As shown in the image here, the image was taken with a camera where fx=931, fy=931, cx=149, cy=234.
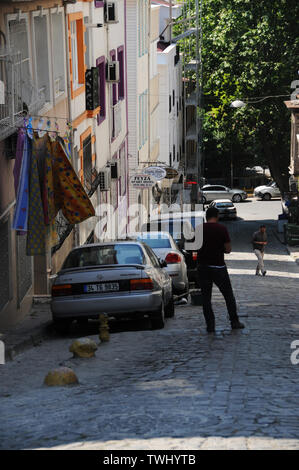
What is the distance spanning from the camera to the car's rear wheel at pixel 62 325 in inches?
509

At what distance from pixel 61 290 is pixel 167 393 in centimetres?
480

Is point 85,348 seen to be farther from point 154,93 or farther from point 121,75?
point 154,93

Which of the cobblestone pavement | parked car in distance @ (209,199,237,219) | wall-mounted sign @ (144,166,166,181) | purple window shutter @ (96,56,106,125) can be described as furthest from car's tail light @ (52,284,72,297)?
parked car in distance @ (209,199,237,219)

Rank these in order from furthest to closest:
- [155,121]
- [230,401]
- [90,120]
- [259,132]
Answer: [259,132] < [155,121] < [90,120] < [230,401]

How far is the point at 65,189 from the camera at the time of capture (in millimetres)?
13492

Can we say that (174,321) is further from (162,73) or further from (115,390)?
(162,73)

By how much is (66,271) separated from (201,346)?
2729 millimetres

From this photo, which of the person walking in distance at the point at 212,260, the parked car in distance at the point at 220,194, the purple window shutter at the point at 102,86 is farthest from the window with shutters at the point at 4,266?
the parked car in distance at the point at 220,194

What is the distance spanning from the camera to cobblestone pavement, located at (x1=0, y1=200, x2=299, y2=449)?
20.9 feet

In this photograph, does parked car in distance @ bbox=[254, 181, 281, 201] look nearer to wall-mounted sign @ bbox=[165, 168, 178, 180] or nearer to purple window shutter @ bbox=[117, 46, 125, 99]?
wall-mounted sign @ bbox=[165, 168, 178, 180]

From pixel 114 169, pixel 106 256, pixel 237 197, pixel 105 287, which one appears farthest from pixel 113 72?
pixel 237 197

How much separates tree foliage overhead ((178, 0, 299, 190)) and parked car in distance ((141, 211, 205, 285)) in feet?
81.9

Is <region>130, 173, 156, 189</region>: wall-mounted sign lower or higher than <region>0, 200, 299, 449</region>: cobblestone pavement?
lower
